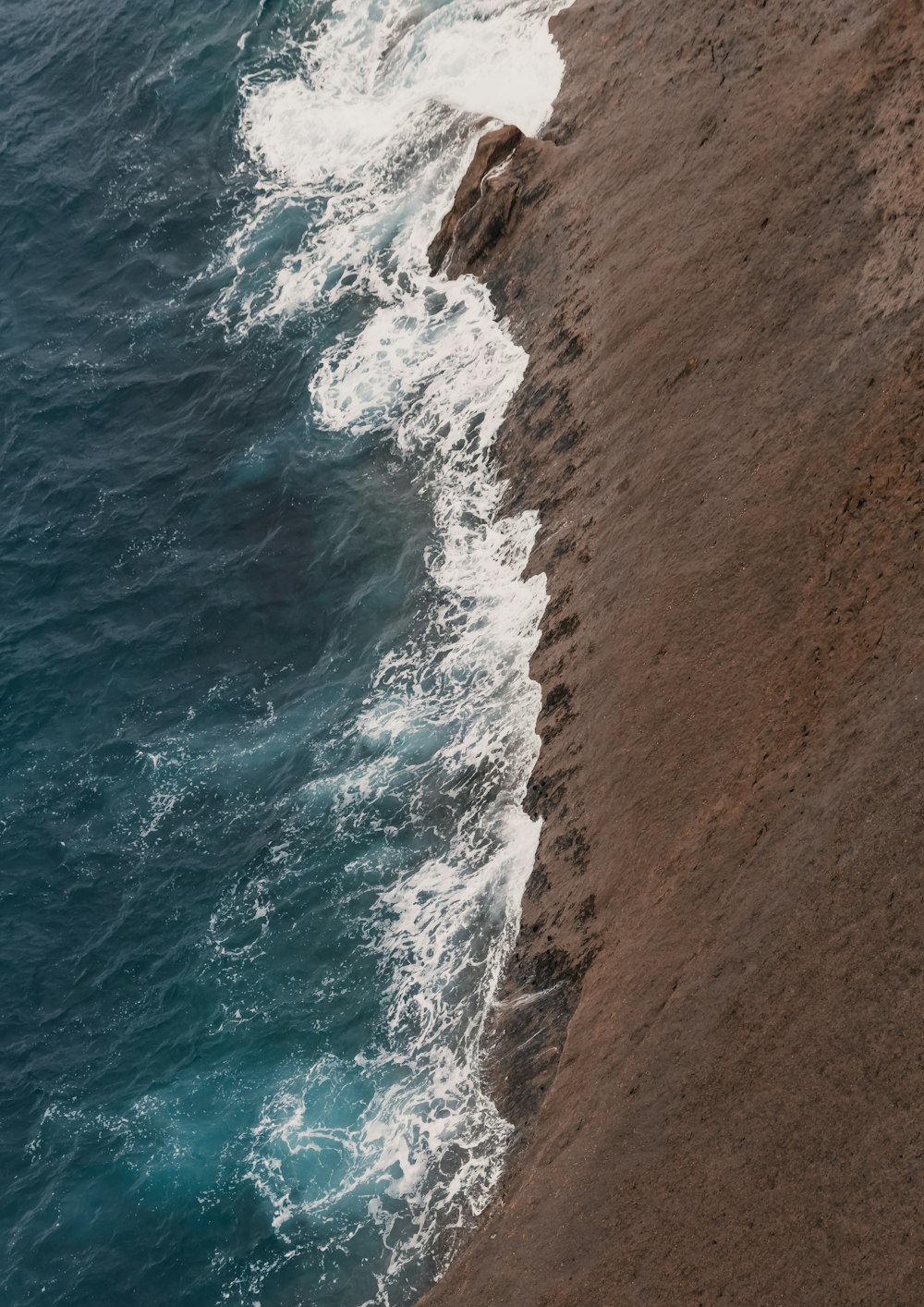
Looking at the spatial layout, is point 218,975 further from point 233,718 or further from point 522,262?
point 522,262

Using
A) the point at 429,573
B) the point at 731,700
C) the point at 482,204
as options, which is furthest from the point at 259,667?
the point at 482,204

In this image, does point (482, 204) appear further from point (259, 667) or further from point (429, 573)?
point (259, 667)

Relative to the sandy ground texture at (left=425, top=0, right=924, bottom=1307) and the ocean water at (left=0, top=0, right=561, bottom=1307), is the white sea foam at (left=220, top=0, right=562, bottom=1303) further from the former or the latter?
the sandy ground texture at (left=425, top=0, right=924, bottom=1307)

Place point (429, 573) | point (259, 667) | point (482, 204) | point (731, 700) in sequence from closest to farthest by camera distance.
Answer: point (731, 700) < point (429, 573) < point (259, 667) < point (482, 204)

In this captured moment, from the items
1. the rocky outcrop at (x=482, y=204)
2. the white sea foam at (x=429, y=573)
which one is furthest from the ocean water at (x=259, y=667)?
the rocky outcrop at (x=482, y=204)

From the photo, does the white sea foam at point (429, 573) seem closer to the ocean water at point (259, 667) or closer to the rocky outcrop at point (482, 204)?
the ocean water at point (259, 667)

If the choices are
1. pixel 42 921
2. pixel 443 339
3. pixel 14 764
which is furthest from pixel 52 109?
pixel 42 921

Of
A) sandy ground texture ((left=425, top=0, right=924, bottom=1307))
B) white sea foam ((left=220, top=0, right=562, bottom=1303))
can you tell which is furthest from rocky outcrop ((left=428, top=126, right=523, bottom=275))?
sandy ground texture ((left=425, top=0, right=924, bottom=1307))
